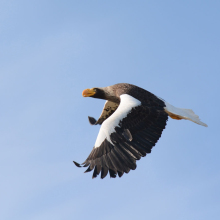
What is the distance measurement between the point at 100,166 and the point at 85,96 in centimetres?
340

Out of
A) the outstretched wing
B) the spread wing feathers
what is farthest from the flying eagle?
the spread wing feathers

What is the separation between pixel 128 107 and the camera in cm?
1133

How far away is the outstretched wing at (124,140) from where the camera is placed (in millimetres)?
10602

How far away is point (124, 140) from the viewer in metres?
10.8

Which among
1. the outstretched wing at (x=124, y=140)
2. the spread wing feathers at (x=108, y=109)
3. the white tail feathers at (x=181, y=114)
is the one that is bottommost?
the outstretched wing at (x=124, y=140)

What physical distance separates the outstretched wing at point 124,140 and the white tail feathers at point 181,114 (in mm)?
944

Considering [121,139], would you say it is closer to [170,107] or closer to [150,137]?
[150,137]

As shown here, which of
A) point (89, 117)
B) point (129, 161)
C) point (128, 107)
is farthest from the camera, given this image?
point (89, 117)

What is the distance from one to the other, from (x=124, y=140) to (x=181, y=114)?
225 centimetres

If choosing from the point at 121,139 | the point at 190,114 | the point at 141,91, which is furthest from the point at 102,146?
the point at 190,114

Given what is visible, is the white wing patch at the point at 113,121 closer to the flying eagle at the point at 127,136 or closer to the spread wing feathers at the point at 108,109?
the flying eagle at the point at 127,136

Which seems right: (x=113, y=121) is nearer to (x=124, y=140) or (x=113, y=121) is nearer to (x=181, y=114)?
(x=124, y=140)

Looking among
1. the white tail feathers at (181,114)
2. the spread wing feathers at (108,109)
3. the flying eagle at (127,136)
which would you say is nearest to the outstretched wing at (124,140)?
the flying eagle at (127,136)

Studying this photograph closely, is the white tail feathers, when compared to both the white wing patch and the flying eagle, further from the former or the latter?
the white wing patch
